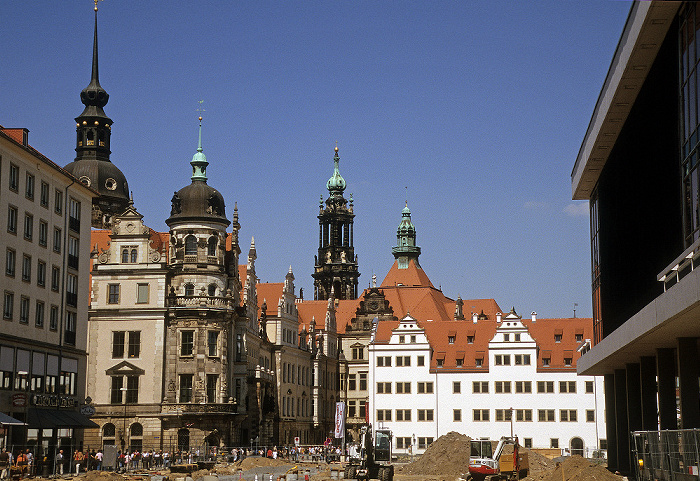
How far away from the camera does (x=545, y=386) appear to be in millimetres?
96125

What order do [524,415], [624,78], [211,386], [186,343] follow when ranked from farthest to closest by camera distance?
[524,415], [186,343], [211,386], [624,78]

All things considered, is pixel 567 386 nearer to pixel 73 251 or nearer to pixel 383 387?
pixel 383 387

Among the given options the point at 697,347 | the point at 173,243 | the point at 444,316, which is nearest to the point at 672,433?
the point at 697,347

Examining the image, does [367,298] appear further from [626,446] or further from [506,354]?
[626,446]

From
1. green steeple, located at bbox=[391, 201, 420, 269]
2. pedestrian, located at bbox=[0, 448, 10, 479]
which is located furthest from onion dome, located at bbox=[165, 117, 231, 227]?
green steeple, located at bbox=[391, 201, 420, 269]

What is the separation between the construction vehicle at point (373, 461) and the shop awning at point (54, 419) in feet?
55.7

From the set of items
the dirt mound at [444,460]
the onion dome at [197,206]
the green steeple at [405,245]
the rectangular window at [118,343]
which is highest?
the green steeple at [405,245]

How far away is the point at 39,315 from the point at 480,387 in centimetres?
5105

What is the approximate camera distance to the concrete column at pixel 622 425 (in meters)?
49.6

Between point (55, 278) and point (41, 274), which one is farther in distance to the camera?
point (55, 278)

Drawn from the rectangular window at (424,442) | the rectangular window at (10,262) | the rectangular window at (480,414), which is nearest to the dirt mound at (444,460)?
the rectangular window at (480,414)

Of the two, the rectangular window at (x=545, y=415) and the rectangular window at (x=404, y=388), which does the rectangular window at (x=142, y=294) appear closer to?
the rectangular window at (x=404, y=388)

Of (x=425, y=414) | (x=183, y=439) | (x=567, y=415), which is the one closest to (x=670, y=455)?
(x=183, y=439)

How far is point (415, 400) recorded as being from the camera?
9962 cm
